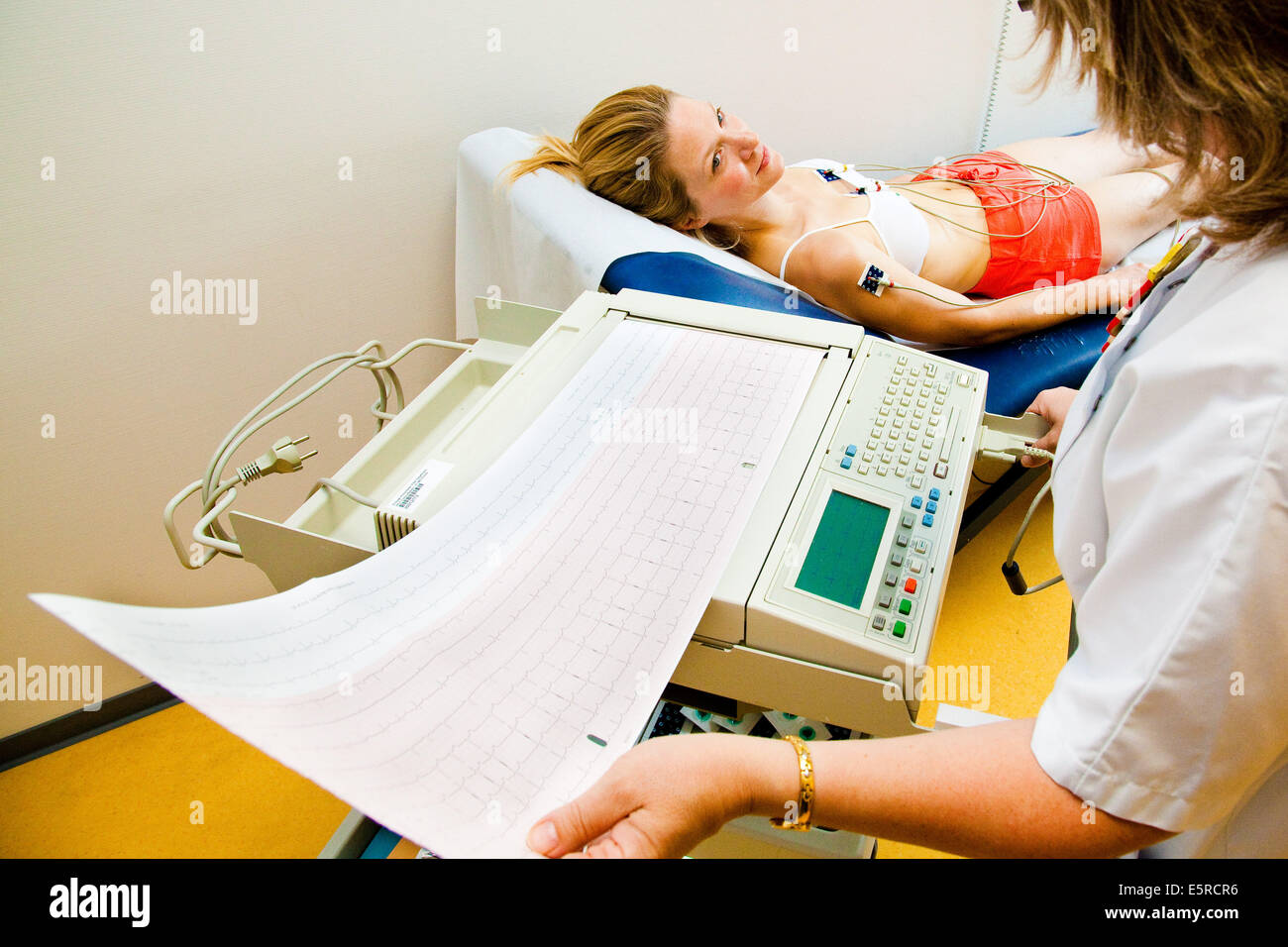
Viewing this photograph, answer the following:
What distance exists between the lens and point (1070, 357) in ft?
4.67

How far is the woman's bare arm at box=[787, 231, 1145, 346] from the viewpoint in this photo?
1.47 m

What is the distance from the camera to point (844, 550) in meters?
0.74

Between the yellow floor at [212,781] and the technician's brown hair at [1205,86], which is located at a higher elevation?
the technician's brown hair at [1205,86]

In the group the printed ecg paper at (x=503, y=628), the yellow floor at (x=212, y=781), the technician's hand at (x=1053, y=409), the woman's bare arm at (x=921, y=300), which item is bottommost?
the yellow floor at (x=212, y=781)

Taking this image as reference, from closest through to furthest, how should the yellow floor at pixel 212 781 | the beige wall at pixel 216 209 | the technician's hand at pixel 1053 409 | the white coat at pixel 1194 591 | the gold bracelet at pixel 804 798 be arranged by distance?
the white coat at pixel 1194 591, the gold bracelet at pixel 804 798, the technician's hand at pixel 1053 409, the beige wall at pixel 216 209, the yellow floor at pixel 212 781

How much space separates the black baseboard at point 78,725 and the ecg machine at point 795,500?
1.07 m

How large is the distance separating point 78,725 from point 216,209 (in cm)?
111

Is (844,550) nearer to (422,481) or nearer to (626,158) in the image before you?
(422,481)

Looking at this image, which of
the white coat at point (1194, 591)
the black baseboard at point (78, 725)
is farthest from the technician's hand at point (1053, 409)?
the black baseboard at point (78, 725)

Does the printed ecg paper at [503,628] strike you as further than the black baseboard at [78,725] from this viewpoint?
No

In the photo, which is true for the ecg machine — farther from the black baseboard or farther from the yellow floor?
the black baseboard

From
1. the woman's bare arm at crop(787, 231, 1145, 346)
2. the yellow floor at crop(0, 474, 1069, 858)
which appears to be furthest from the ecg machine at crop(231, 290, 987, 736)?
the yellow floor at crop(0, 474, 1069, 858)

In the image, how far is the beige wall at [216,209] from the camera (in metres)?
1.26

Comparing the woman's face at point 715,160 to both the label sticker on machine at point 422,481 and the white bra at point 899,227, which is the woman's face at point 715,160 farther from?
the label sticker on machine at point 422,481
